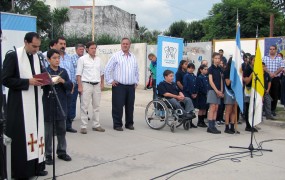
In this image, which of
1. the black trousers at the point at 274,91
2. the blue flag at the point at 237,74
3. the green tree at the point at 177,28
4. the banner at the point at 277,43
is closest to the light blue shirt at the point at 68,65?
the blue flag at the point at 237,74

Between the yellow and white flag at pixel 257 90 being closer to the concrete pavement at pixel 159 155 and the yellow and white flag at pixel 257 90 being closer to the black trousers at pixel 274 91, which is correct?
the concrete pavement at pixel 159 155

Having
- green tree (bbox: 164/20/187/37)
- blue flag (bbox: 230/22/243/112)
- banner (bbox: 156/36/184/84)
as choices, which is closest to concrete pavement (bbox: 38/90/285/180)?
blue flag (bbox: 230/22/243/112)

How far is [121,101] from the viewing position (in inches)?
313

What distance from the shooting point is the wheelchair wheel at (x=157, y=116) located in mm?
7851

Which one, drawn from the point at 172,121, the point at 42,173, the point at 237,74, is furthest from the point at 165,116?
the point at 42,173

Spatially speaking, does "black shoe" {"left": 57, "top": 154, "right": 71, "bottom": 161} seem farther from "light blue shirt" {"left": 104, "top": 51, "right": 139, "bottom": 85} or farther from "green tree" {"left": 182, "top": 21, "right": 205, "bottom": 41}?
"green tree" {"left": 182, "top": 21, "right": 205, "bottom": 41}

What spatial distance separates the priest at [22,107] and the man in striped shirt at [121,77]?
341 centimetres

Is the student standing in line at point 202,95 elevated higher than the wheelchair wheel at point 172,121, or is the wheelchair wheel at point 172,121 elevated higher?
the student standing in line at point 202,95

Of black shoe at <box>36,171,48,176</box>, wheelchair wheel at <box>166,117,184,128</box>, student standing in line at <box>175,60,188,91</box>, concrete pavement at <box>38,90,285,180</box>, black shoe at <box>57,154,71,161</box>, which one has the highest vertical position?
student standing in line at <box>175,60,188,91</box>

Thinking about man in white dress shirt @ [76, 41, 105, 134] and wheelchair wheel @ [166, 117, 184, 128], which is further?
wheelchair wheel @ [166, 117, 184, 128]

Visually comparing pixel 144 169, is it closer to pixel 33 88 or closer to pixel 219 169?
pixel 219 169

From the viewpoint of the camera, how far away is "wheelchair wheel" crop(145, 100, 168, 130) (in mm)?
7851

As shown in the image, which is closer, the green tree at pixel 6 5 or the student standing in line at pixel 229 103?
the student standing in line at pixel 229 103

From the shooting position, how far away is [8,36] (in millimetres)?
8359
